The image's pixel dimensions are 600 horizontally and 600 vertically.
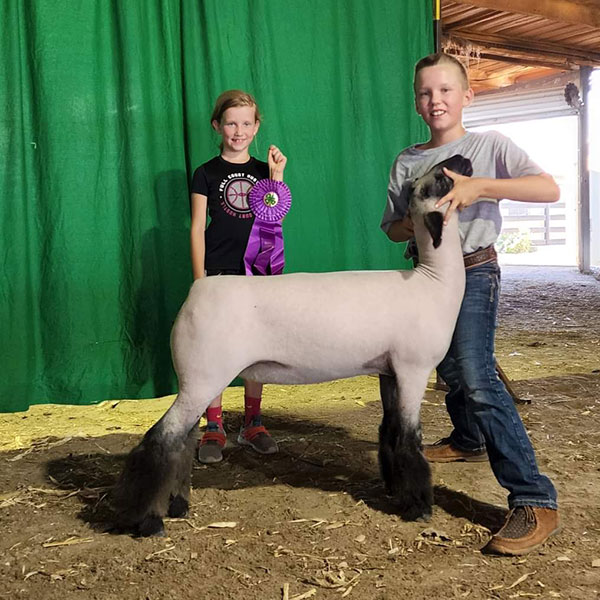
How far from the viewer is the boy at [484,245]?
2.06 meters

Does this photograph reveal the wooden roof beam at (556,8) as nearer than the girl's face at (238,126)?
No

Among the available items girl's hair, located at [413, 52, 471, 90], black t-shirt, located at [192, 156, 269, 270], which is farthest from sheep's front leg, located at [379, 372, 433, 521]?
black t-shirt, located at [192, 156, 269, 270]

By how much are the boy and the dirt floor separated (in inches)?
5.2

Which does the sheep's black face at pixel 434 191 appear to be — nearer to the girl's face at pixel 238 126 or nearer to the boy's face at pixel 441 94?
the boy's face at pixel 441 94

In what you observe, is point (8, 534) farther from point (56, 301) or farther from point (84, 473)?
point (56, 301)

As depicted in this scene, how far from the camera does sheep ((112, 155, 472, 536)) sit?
2104 millimetres

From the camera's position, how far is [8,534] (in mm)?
2227

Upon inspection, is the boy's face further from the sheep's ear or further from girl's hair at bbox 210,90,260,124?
girl's hair at bbox 210,90,260,124

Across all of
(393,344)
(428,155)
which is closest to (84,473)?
(393,344)

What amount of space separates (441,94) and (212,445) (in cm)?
178

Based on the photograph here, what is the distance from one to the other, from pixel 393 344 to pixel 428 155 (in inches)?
26.4

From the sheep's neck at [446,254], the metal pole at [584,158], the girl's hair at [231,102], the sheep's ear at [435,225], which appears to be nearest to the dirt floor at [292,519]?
the sheep's neck at [446,254]

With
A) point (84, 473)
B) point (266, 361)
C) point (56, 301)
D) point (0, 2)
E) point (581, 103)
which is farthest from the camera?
point (581, 103)

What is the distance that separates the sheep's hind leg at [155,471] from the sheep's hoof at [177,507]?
0.14 metres
